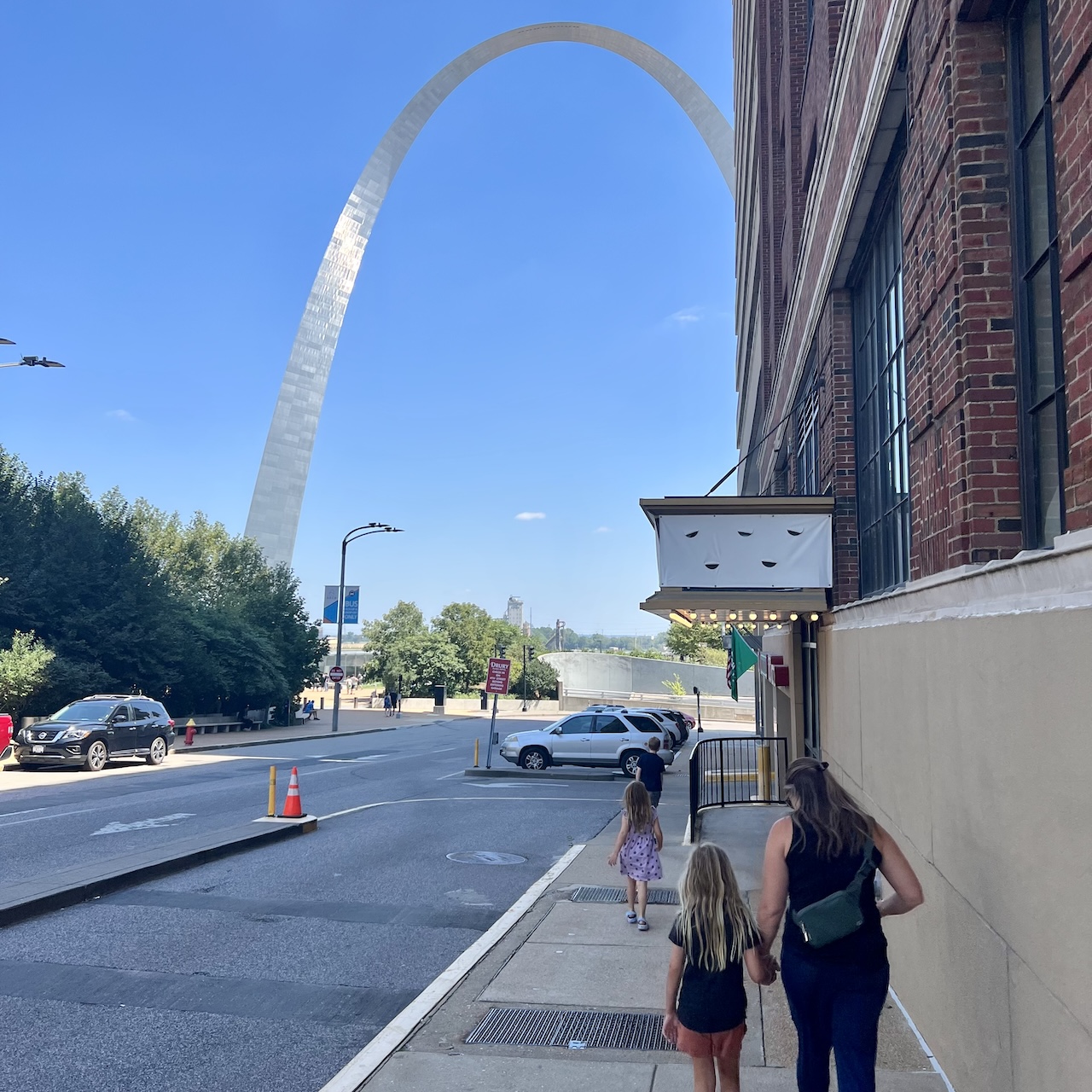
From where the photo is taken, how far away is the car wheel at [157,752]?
25250mm

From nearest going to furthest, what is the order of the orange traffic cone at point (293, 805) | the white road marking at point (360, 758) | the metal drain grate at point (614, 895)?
the metal drain grate at point (614, 895) < the orange traffic cone at point (293, 805) < the white road marking at point (360, 758)

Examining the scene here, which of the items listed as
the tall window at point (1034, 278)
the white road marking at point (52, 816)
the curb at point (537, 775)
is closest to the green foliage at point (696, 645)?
the curb at point (537, 775)

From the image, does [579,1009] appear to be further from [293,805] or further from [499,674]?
[499,674]

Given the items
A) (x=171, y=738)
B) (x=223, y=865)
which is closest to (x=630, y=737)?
(x=171, y=738)

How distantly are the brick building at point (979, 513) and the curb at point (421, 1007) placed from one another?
298 centimetres

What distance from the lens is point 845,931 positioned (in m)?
3.65

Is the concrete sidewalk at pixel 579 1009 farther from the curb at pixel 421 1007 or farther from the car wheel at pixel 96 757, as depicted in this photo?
the car wheel at pixel 96 757

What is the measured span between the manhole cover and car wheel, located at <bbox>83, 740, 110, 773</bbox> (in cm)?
1367

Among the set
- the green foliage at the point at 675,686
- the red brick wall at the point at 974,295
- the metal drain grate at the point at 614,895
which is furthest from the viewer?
the green foliage at the point at 675,686

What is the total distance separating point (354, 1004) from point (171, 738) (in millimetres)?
22008

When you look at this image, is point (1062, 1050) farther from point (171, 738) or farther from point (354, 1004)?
point (171, 738)

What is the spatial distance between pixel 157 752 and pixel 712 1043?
2417 cm

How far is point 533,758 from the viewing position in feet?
81.1

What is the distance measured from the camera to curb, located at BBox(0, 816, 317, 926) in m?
8.64
